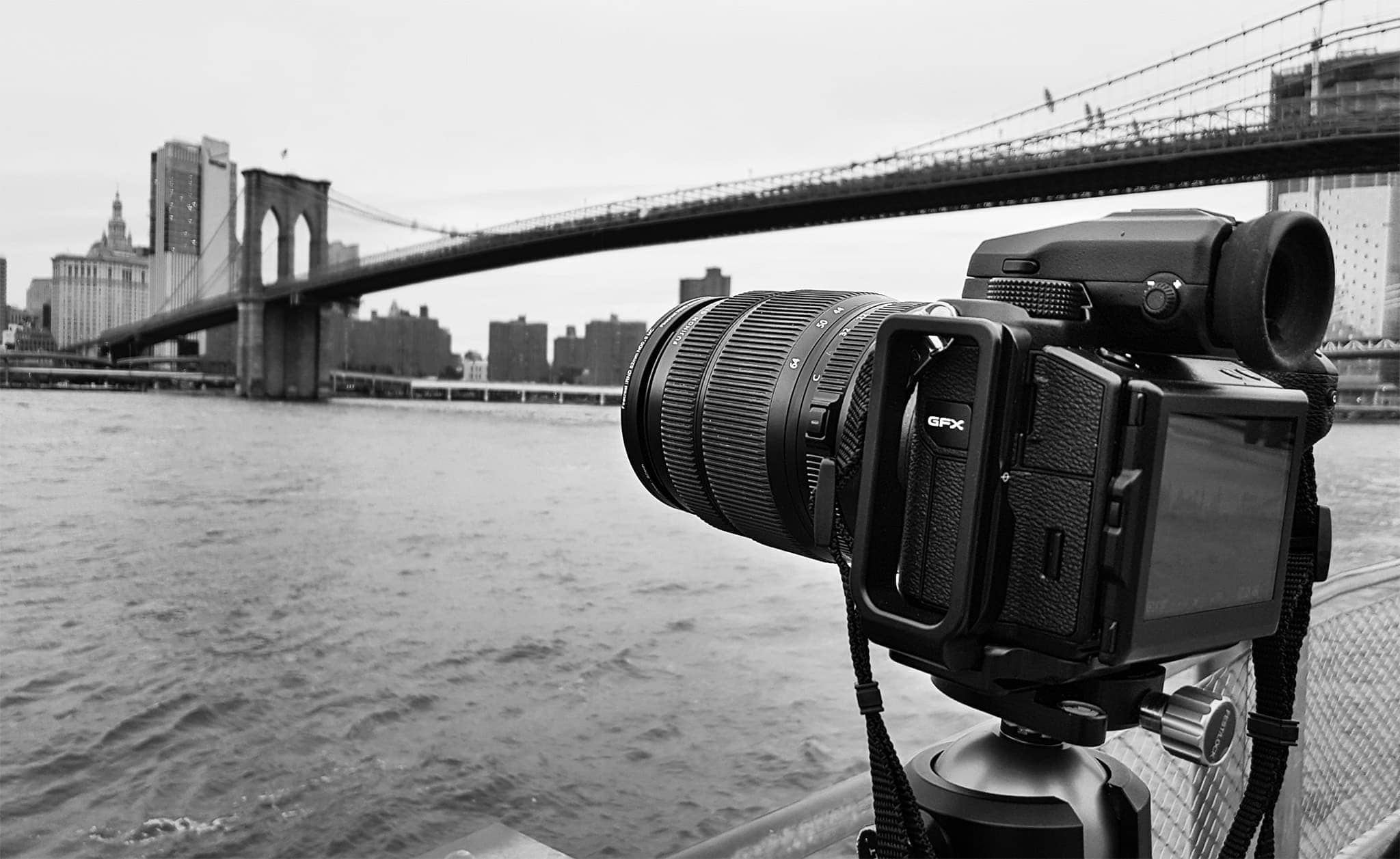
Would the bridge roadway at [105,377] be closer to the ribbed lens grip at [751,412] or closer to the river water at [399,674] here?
the river water at [399,674]

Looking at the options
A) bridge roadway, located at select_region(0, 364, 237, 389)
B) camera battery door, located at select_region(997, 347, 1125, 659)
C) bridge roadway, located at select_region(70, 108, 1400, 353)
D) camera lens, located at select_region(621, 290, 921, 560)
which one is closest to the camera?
camera battery door, located at select_region(997, 347, 1125, 659)

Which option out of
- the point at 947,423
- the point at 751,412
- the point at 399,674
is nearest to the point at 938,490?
the point at 947,423

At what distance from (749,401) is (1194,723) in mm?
343

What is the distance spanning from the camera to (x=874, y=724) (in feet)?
1.66

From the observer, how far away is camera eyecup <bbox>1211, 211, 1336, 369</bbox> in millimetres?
476

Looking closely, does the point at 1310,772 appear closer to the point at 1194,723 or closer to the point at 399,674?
the point at 1194,723

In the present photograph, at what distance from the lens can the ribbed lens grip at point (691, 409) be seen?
801 millimetres

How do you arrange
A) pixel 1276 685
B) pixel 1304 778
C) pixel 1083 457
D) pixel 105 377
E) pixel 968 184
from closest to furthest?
pixel 1083 457 → pixel 1276 685 → pixel 1304 778 → pixel 968 184 → pixel 105 377

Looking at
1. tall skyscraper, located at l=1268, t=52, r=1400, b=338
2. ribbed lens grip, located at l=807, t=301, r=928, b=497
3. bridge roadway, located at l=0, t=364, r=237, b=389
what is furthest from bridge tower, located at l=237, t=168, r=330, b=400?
ribbed lens grip, located at l=807, t=301, r=928, b=497

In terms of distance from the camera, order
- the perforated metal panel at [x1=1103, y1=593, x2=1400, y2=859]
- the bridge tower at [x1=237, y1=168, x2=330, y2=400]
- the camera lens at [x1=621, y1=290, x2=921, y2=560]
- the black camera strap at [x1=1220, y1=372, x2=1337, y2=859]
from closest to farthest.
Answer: the black camera strap at [x1=1220, y1=372, x2=1337, y2=859]
the camera lens at [x1=621, y1=290, x2=921, y2=560]
the perforated metal panel at [x1=1103, y1=593, x2=1400, y2=859]
the bridge tower at [x1=237, y1=168, x2=330, y2=400]

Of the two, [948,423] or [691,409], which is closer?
[948,423]

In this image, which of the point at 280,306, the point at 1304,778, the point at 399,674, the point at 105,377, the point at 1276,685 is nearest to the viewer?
the point at 1276,685

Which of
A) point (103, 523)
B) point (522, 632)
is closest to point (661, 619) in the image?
point (522, 632)

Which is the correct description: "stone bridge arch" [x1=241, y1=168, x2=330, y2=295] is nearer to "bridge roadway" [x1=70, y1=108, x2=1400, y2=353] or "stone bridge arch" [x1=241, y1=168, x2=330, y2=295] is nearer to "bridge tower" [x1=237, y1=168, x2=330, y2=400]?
"bridge tower" [x1=237, y1=168, x2=330, y2=400]
